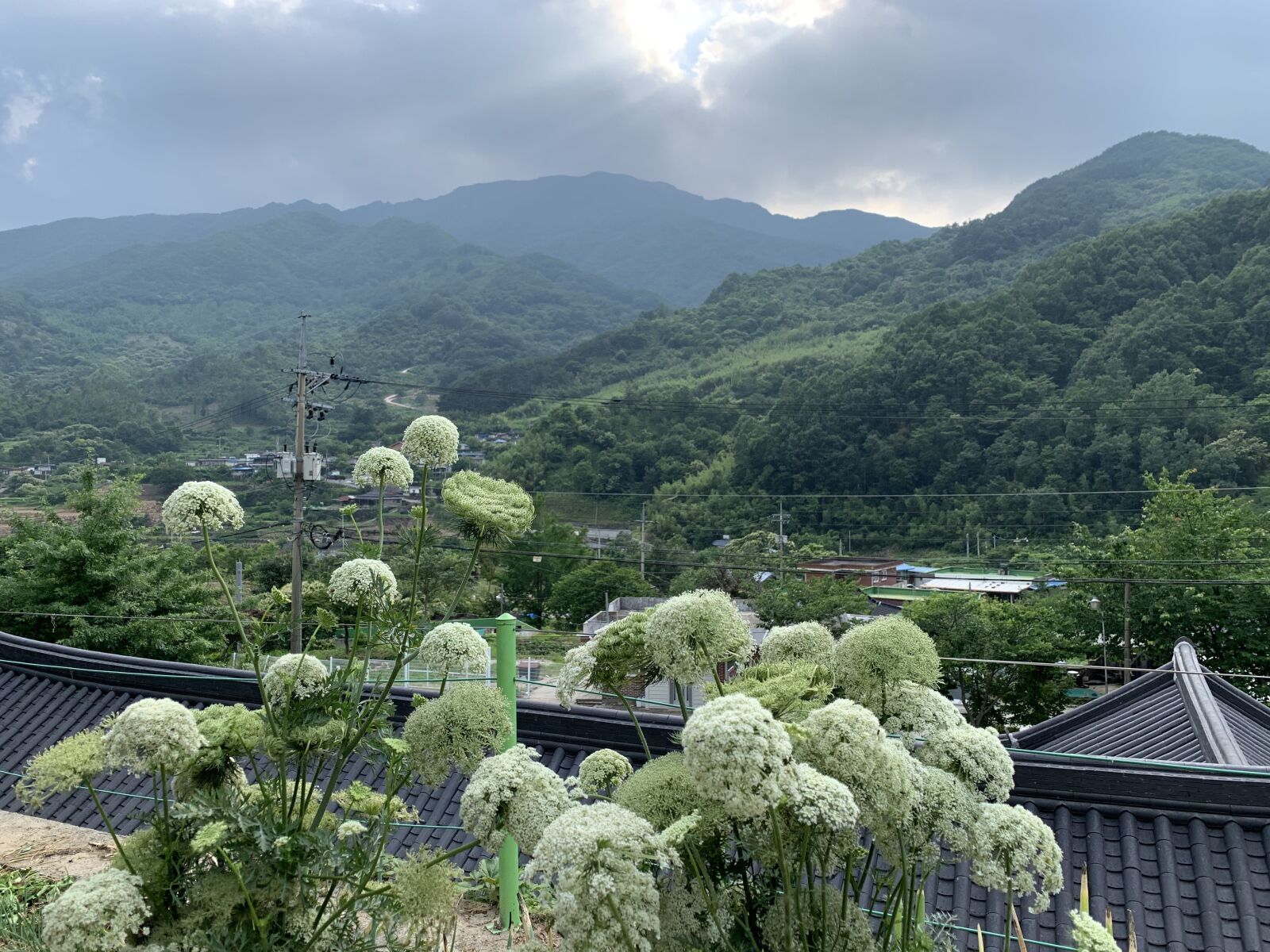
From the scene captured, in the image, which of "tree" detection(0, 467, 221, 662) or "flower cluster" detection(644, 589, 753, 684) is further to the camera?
"tree" detection(0, 467, 221, 662)

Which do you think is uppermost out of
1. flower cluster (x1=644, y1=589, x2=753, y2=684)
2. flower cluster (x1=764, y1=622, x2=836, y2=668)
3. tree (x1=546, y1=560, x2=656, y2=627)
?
flower cluster (x1=644, y1=589, x2=753, y2=684)

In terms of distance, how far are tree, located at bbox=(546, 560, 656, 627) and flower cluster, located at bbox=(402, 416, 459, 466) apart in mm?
39757

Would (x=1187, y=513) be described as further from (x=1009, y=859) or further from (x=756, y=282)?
(x=756, y=282)

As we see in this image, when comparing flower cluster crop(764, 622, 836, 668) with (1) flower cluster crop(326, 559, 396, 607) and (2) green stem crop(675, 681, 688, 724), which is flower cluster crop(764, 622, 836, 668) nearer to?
(2) green stem crop(675, 681, 688, 724)

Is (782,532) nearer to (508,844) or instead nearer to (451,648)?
(508,844)

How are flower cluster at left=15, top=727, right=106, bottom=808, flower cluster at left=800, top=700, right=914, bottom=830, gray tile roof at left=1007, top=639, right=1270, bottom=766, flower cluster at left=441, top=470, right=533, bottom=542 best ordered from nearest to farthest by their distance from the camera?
flower cluster at left=800, top=700, right=914, bottom=830
flower cluster at left=15, top=727, right=106, bottom=808
flower cluster at left=441, top=470, right=533, bottom=542
gray tile roof at left=1007, top=639, right=1270, bottom=766

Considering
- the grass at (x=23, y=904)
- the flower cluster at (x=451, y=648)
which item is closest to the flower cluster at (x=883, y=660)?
the flower cluster at (x=451, y=648)

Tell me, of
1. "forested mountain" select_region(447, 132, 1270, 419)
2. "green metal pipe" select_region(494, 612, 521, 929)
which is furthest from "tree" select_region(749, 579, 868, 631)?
"forested mountain" select_region(447, 132, 1270, 419)

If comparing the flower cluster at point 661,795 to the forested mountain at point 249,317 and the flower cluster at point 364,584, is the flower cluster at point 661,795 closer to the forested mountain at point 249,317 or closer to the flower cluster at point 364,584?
the flower cluster at point 364,584

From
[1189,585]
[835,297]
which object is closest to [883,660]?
[1189,585]

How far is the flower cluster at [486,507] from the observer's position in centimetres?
172

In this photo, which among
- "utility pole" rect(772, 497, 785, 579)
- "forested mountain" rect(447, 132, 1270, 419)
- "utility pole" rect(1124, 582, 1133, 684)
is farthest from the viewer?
"forested mountain" rect(447, 132, 1270, 419)

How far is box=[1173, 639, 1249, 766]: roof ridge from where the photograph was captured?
5.19 m

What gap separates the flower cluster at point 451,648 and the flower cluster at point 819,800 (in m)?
0.72
